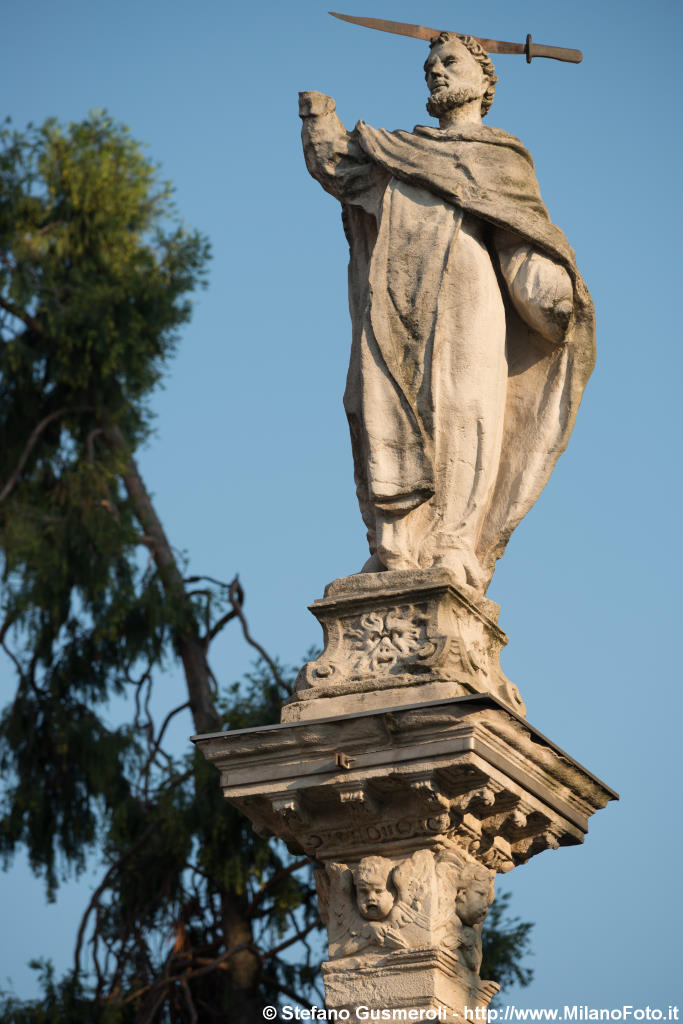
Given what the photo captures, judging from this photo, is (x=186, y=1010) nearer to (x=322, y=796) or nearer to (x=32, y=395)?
(x=32, y=395)

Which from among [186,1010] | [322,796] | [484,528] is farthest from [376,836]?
[186,1010]

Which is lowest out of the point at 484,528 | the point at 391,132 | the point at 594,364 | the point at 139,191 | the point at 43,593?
the point at 484,528

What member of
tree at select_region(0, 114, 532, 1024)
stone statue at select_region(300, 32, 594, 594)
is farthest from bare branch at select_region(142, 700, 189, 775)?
stone statue at select_region(300, 32, 594, 594)

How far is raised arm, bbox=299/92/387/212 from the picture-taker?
8008 mm

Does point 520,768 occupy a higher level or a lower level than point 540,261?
lower

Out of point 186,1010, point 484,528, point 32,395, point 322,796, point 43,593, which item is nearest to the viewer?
point 322,796

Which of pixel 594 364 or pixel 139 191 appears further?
pixel 139 191

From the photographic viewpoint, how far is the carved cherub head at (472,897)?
690 cm

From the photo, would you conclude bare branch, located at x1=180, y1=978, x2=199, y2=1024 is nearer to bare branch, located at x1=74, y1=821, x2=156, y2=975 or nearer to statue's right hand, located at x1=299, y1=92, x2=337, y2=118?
bare branch, located at x1=74, y1=821, x2=156, y2=975

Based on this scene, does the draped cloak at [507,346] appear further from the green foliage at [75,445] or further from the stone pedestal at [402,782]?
the green foliage at [75,445]

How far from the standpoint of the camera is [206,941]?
14.8 meters

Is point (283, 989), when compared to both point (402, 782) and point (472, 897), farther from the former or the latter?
point (402, 782)

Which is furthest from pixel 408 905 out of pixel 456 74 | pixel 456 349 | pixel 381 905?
pixel 456 74

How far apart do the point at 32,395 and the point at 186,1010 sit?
6493 mm
